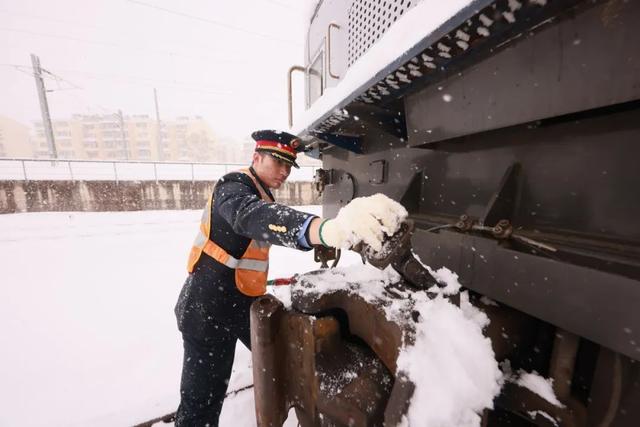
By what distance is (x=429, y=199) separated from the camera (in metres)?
1.95

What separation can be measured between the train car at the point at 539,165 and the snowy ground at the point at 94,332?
2.33 metres

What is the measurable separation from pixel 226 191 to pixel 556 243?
168 centimetres

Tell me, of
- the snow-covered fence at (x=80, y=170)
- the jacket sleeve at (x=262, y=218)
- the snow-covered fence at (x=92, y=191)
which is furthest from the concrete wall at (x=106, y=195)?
the jacket sleeve at (x=262, y=218)

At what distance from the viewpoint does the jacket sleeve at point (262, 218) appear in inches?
52.7

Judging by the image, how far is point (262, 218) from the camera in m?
1.41

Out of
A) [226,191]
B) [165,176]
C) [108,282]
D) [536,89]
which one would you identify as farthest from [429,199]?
[165,176]

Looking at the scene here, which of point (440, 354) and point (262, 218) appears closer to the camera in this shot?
point (440, 354)

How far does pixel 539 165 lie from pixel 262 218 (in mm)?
1328

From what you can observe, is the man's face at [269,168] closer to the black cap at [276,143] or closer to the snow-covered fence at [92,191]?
the black cap at [276,143]

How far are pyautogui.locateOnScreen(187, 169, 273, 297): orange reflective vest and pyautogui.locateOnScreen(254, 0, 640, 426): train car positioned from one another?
3.74ft

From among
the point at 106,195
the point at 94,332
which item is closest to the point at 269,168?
the point at 94,332

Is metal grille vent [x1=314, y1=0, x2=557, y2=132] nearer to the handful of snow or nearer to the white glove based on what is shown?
the white glove

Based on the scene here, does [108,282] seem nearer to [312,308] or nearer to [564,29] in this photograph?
[312,308]

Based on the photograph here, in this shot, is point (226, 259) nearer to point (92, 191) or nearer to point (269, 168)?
point (269, 168)
